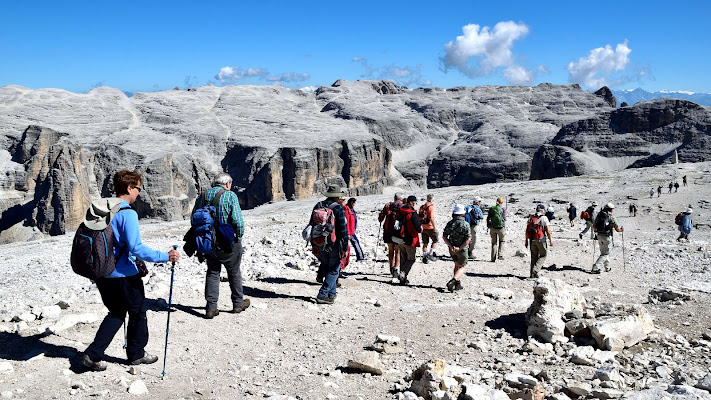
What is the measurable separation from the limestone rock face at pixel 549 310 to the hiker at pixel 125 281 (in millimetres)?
4921

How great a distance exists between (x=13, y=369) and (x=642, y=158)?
112 meters

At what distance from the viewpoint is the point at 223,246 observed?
7418 mm

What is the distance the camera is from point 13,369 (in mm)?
5520

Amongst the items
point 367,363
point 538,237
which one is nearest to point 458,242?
point 538,237

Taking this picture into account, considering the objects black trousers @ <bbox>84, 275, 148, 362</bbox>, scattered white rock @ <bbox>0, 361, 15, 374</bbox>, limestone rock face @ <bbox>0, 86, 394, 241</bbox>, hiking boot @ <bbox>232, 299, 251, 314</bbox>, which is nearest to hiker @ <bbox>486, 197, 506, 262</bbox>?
hiking boot @ <bbox>232, 299, 251, 314</bbox>

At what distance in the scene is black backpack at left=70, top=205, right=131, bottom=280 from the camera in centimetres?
520

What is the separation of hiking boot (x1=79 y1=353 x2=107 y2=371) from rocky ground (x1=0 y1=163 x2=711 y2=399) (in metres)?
0.08

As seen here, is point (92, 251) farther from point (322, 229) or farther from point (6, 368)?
point (322, 229)

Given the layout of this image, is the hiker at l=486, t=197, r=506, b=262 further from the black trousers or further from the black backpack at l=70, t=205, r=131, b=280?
the black backpack at l=70, t=205, r=131, b=280

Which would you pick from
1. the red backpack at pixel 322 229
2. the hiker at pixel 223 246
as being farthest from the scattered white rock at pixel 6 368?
the red backpack at pixel 322 229

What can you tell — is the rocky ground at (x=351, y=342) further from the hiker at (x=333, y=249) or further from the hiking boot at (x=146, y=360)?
the hiker at (x=333, y=249)

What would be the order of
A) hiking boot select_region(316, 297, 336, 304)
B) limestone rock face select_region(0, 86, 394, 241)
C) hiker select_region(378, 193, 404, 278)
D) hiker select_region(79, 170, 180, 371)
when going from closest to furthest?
hiker select_region(79, 170, 180, 371), hiking boot select_region(316, 297, 336, 304), hiker select_region(378, 193, 404, 278), limestone rock face select_region(0, 86, 394, 241)

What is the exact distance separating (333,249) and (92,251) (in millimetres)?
4403

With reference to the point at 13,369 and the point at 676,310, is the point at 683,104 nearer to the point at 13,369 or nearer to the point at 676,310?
the point at 676,310
